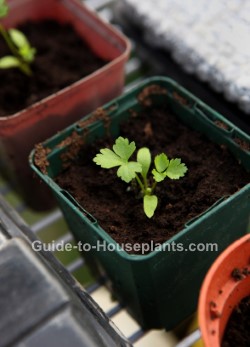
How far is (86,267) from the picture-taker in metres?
1.20

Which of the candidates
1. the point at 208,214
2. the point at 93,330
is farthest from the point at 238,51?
the point at 93,330

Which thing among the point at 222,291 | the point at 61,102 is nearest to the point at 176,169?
the point at 222,291

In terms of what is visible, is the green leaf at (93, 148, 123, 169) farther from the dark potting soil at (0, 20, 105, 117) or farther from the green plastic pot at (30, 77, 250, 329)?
the dark potting soil at (0, 20, 105, 117)

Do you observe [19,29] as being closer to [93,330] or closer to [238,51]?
[238,51]

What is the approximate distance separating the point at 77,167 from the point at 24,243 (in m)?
0.23

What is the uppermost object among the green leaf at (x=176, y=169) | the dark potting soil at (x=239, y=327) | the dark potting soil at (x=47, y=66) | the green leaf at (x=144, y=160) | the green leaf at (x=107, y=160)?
the green leaf at (x=176, y=169)

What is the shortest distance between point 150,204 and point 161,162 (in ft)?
0.24

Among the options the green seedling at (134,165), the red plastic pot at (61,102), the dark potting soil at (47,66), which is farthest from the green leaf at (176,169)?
the dark potting soil at (47,66)

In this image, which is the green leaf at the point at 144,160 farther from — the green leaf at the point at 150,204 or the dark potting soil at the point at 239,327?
the dark potting soil at the point at 239,327

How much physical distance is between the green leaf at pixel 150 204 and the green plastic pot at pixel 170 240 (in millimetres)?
63

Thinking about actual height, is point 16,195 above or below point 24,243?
below

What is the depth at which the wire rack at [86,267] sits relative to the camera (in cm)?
106

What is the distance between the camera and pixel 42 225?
50.1 inches

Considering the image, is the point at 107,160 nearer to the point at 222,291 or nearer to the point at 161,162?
the point at 161,162
